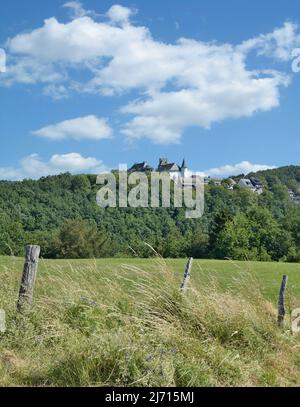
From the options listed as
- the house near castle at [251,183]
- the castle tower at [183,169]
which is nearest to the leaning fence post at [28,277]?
the castle tower at [183,169]

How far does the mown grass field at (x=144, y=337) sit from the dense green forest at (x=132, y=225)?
70.4 meters

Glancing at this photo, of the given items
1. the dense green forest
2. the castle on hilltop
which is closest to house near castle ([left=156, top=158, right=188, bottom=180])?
the castle on hilltop

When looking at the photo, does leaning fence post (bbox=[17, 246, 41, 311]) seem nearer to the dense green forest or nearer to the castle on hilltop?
the dense green forest

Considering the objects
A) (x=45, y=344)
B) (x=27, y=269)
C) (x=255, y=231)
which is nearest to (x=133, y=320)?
(x=45, y=344)

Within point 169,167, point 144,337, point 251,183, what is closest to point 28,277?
point 144,337

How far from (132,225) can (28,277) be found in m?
102

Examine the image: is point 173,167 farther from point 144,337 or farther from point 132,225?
point 144,337

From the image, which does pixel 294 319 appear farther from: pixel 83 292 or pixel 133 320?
pixel 83 292

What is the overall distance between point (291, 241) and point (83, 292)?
293ft

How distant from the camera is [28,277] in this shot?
766cm

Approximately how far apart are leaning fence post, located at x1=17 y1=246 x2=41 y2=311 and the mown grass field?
0.17 metres

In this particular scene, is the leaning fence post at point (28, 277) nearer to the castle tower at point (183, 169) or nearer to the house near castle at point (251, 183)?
the castle tower at point (183, 169)

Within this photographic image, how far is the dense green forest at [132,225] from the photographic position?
8975 cm

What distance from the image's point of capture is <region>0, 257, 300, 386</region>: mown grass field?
216 inches
